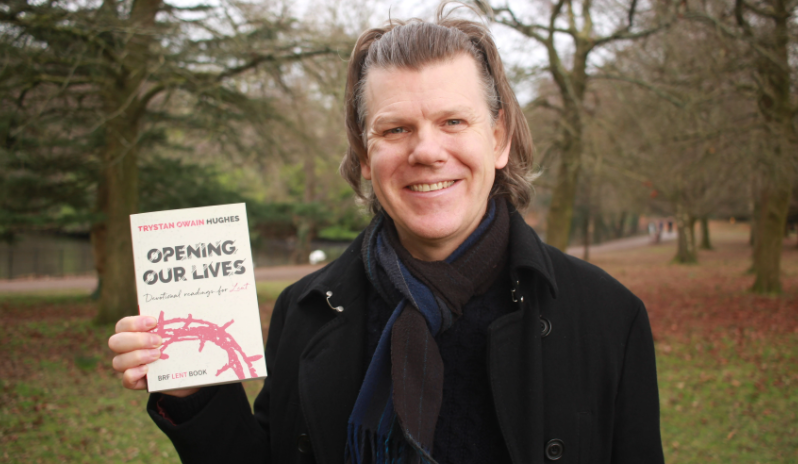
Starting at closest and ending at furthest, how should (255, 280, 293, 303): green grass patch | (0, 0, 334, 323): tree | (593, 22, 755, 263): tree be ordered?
(0, 0, 334, 323): tree → (593, 22, 755, 263): tree → (255, 280, 293, 303): green grass patch

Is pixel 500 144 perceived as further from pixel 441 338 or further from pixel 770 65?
pixel 770 65

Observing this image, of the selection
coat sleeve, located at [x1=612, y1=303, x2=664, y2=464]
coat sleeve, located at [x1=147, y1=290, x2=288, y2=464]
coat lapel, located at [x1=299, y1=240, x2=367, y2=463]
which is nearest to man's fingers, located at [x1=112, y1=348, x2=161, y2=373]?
coat sleeve, located at [x1=147, y1=290, x2=288, y2=464]

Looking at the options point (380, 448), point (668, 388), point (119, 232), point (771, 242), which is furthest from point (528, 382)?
point (771, 242)

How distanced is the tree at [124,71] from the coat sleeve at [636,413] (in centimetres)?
745

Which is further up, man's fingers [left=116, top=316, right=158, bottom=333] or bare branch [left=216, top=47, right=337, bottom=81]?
bare branch [left=216, top=47, right=337, bottom=81]

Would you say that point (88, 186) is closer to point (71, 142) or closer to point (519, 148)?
point (71, 142)

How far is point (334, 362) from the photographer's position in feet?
5.87

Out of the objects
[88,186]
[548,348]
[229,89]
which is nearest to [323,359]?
[548,348]

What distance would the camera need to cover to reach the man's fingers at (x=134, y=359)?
1544 millimetres

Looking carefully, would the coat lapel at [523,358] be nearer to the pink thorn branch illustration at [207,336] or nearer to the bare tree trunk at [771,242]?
the pink thorn branch illustration at [207,336]

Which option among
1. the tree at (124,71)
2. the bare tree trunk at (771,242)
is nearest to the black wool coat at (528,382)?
the tree at (124,71)

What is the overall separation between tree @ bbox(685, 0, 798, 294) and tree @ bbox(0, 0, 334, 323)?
6946 mm

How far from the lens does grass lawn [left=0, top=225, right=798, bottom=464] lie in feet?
17.6

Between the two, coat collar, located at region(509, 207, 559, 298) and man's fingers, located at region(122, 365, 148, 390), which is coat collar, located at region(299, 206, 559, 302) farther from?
man's fingers, located at region(122, 365, 148, 390)
